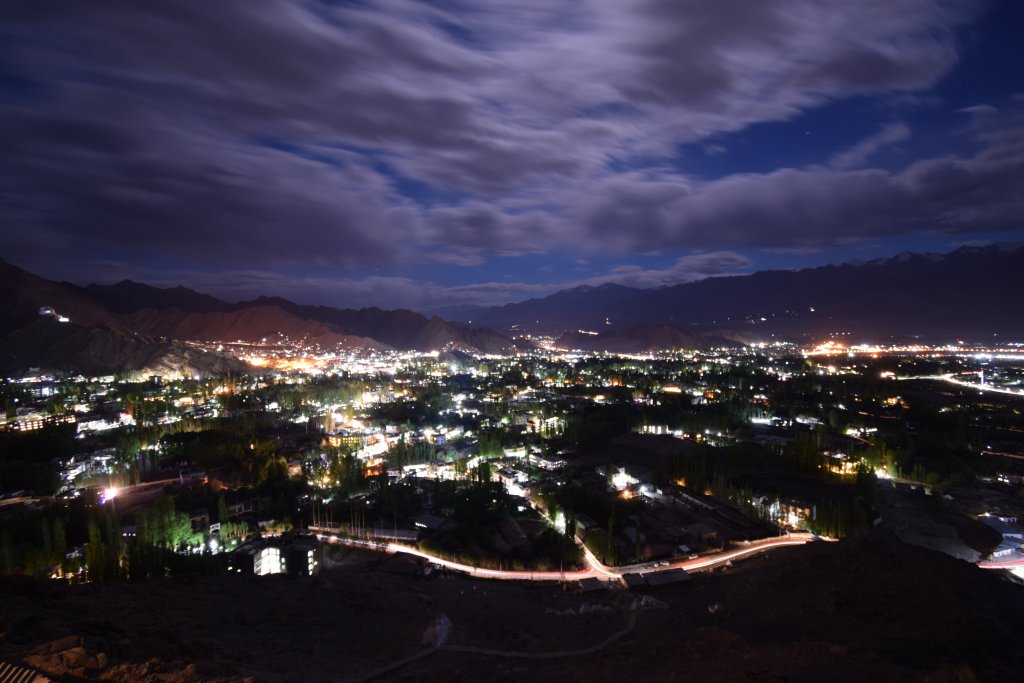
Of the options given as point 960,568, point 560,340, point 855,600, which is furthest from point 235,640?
point 560,340

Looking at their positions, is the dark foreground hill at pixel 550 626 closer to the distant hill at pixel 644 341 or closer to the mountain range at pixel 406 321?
the mountain range at pixel 406 321

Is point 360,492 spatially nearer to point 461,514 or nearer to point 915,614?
point 461,514

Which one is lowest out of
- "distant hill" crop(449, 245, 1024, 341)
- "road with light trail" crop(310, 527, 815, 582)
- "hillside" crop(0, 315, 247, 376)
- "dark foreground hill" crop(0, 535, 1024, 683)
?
"road with light trail" crop(310, 527, 815, 582)

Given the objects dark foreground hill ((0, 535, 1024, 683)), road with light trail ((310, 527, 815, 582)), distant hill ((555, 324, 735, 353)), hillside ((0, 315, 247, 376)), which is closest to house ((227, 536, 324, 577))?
dark foreground hill ((0, 535, 1024, 683))

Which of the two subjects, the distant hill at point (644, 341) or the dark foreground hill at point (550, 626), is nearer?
the dark foreground hill at point (550, 626)

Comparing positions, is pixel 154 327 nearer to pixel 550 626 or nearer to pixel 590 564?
pixel 590 564

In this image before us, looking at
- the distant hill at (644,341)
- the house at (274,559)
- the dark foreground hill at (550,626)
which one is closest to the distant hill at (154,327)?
the distant hill at (644,341)

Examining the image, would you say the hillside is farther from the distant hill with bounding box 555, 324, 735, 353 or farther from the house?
the distant hill with bounding box 555, 324, 735, 353
